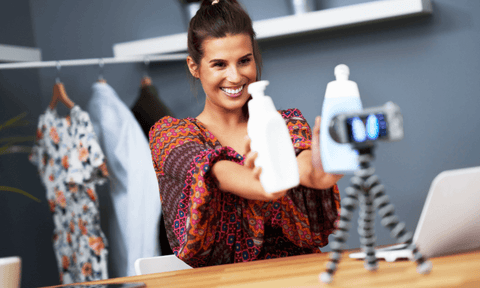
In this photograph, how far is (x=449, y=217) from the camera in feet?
2.17

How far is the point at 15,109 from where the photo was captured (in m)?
2.49

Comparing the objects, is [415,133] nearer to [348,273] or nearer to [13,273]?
[348,273]

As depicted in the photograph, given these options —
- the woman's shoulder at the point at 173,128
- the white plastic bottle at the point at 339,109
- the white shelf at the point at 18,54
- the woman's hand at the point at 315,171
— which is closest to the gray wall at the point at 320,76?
the white shelf at the point at 18,54

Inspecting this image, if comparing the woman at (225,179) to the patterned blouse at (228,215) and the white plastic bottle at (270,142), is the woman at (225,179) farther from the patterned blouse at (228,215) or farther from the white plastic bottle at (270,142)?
the white plastic bottle at (270,142)

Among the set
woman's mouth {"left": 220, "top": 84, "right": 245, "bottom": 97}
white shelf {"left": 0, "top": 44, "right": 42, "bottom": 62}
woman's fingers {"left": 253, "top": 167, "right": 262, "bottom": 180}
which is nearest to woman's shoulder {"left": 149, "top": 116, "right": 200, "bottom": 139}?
woman's mouth {"left": 220, "top": 84, "right": 245, "bottom": 97}

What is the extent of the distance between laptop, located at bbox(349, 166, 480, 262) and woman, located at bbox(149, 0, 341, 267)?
231 millimetres

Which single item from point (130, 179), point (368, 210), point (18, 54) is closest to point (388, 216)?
point (368, 210)

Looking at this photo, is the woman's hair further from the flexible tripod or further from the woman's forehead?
the flexible tripod

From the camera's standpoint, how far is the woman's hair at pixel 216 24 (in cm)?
121

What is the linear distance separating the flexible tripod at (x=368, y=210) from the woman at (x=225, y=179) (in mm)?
250

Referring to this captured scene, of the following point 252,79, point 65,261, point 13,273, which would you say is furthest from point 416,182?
point 13,273

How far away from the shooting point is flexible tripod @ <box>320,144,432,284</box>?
56 centimetres

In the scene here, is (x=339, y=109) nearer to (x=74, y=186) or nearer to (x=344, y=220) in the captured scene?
(x=344, y=220)

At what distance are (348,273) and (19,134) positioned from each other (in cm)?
225
